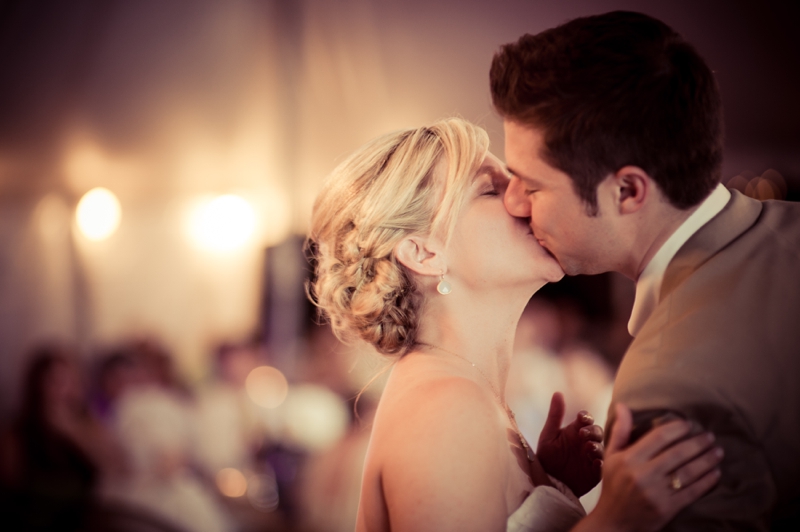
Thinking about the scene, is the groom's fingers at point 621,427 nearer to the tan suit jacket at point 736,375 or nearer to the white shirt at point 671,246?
the tan suit jacket at point 736,375

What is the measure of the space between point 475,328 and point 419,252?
25 centimetres

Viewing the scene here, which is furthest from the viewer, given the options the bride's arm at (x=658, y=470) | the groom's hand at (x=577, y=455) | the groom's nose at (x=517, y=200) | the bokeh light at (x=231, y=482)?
the bokeh light at (x=231, y=482)

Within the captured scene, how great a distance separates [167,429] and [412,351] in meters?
3.23

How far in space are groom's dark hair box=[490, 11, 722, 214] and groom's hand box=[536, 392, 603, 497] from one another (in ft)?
2.31

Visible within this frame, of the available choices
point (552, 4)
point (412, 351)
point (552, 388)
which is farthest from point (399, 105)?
point (412, 351)

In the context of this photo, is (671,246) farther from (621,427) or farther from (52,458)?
(52,458)

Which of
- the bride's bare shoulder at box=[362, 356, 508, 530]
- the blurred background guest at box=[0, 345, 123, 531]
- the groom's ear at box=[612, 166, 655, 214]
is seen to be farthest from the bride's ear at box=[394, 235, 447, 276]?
the blurred background guest at box=[0, 345, 123, 531]

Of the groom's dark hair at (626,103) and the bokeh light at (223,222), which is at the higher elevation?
the groom's dark hair at (626,103)

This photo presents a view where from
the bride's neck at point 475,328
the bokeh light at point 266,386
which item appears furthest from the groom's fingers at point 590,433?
the bokeh light at point 266,386

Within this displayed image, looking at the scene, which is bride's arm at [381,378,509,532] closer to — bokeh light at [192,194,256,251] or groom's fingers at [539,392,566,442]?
groom's fingers at [539,392,566,442]

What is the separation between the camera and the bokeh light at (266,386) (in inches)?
196

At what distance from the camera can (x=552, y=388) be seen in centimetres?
419

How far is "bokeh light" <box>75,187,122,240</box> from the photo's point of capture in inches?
213

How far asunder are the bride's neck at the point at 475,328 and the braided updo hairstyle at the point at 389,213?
53mm
